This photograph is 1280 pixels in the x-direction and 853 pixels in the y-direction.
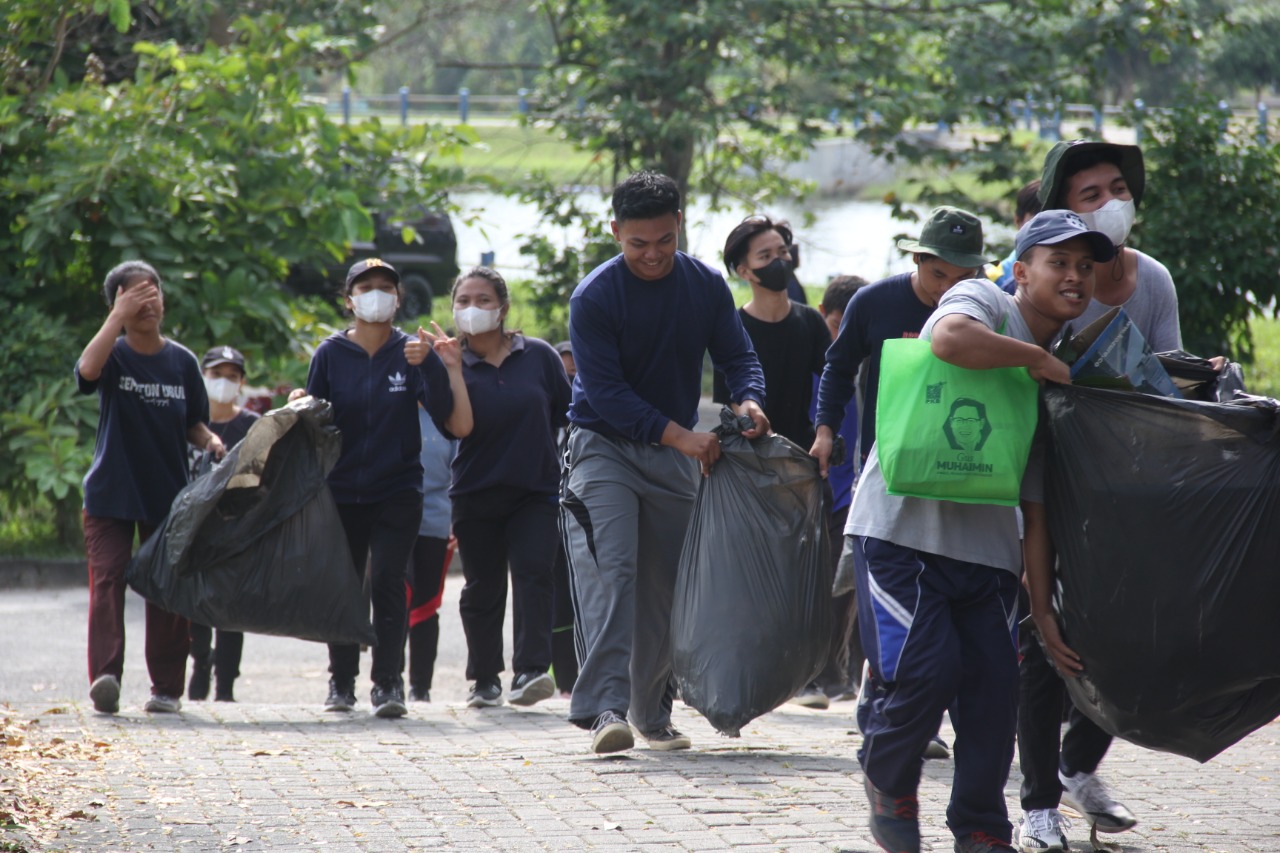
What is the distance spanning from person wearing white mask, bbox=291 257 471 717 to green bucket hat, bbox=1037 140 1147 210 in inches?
107

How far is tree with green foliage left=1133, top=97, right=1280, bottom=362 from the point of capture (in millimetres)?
12047

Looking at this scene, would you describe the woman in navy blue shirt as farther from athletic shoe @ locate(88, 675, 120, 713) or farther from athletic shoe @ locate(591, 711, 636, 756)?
athletic shoe @ locate(591, 711, 636, 756)

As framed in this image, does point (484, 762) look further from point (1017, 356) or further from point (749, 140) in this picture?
point (749, 140)

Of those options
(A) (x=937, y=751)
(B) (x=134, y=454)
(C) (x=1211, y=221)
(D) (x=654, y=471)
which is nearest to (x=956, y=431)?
(D) (x=654, y=471)

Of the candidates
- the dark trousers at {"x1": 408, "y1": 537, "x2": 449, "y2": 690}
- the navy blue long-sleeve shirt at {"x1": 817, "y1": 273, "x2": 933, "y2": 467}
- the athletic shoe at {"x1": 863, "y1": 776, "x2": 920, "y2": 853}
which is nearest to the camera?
the athletic shoe at {"x1": 863, "y1": 776, "x2": 920, "y2": 853}

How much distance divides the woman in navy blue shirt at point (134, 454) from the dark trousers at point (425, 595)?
0.99m

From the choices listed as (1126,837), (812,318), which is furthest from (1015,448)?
(812,318)

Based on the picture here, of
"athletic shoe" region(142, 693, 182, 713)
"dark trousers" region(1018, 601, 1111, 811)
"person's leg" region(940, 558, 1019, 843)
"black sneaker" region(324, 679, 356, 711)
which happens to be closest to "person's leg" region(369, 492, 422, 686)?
"black sneaker" region(324, 679, 356, 711)

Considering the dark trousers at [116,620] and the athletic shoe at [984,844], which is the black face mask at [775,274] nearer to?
the dark trousers at [116,620]

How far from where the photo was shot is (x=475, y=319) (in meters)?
6.33

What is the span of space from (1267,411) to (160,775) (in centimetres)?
340

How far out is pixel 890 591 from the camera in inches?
143

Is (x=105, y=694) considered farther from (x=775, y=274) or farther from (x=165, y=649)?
(x=775, y=274)

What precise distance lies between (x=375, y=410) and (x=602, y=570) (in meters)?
1.65
